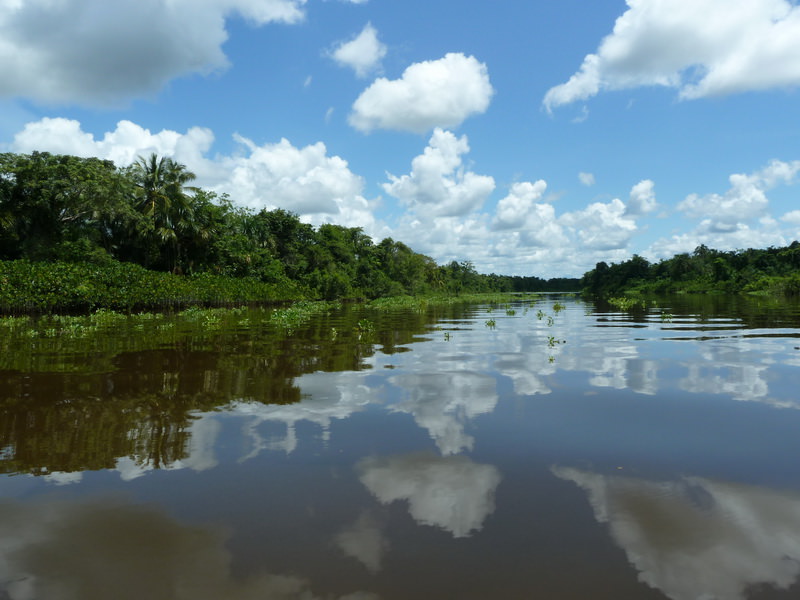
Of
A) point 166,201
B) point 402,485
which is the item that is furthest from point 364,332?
point 166,201

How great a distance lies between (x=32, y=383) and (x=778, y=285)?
62523 mm

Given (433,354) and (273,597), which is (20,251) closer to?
(433,354)

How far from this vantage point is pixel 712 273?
270 ft

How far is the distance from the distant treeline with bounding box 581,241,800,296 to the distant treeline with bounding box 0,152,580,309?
4515 cm

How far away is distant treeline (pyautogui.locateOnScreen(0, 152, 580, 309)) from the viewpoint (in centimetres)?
2928

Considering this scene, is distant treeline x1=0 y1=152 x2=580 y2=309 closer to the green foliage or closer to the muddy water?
the green foliage

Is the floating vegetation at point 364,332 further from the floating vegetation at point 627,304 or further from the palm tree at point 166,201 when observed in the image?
the palm tree at point 166,201

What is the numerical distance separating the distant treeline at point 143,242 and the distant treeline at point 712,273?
148ft

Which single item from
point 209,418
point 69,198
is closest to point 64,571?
point 209,418

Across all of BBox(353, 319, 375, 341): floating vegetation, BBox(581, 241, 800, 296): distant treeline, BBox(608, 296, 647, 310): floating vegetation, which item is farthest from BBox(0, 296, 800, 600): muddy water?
BBox(581, 241, 800, 296): distant treeline

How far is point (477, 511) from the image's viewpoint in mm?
3248

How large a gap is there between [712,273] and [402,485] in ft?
311

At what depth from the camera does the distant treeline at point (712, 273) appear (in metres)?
60.9

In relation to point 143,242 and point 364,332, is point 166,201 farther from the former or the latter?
point 364,332
